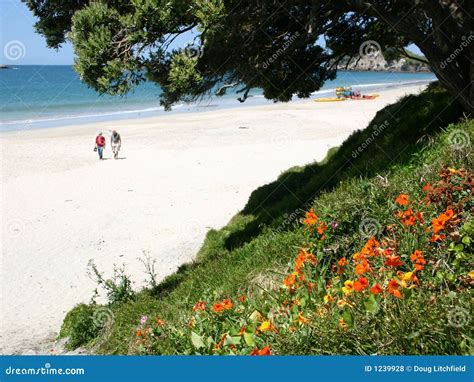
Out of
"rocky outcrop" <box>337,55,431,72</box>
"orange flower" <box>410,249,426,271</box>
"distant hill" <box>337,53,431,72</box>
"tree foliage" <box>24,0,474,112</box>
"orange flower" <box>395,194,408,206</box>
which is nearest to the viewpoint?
"orange flower" <box>410,249,426,271</box>

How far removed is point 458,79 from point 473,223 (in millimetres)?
5044

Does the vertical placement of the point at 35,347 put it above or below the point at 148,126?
below

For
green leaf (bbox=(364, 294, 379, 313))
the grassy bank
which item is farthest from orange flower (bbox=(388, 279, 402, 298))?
green leaf (bbox=(364, 294, 379, 313))

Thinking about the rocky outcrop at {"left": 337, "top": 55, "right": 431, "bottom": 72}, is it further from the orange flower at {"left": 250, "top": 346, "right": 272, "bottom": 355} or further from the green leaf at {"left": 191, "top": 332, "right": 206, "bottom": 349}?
the orange flower at {"left": 250, "top": 346, "right": 272, "bottom": 355}

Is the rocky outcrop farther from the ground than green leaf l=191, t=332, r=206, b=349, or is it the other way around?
the rocky outcrop

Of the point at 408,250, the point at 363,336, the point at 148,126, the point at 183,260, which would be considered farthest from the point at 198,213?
the point at 148,126

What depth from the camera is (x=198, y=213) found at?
55.0ft

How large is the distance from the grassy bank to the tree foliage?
1.39m

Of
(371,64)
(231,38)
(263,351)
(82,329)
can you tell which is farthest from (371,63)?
(263,351)

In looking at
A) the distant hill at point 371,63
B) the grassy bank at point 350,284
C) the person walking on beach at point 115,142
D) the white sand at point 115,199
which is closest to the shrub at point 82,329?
the grassy bank at point 350,284

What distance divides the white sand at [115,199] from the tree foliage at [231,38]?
5.22 metres

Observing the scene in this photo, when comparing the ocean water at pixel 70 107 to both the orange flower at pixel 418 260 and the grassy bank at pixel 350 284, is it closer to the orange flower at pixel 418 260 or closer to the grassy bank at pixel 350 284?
the grassy bank at pixel 350 284

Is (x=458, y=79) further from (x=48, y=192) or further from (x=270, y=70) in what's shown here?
(x=48, y=192)

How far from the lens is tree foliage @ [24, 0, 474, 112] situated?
7703 millimetres
